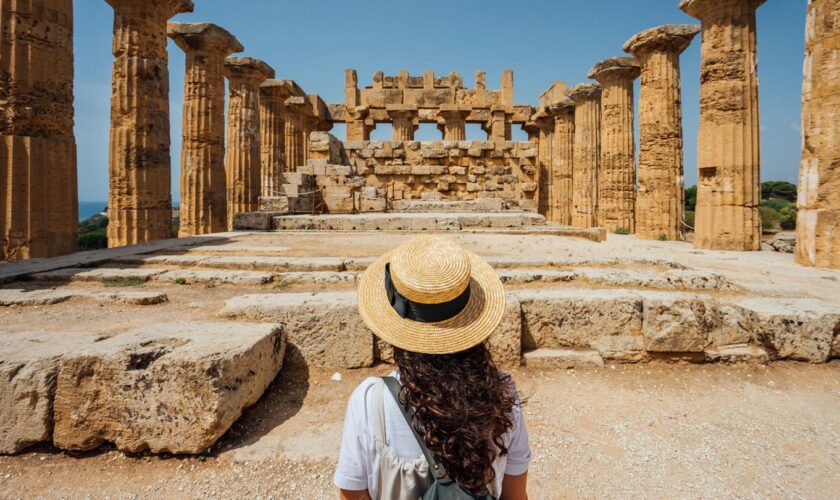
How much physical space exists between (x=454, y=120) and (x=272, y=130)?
8.80 m

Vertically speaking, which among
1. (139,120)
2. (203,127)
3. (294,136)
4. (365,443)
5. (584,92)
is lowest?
(365,443)

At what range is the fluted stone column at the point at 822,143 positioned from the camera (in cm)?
675

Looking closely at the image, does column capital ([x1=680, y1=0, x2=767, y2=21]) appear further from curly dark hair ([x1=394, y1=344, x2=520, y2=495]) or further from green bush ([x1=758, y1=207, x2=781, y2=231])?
green bush ([x1=758, y1=207, x2=781, y2=231])

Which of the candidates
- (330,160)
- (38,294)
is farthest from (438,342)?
(330,160)

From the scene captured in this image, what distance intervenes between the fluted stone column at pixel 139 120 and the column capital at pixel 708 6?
1172 cm

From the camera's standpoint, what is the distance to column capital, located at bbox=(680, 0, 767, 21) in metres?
9.45

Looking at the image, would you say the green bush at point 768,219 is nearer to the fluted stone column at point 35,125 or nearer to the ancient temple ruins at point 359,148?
the ancient temple ruins at point 359,148

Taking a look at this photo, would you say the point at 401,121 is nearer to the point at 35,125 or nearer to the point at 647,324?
the point at 35,125

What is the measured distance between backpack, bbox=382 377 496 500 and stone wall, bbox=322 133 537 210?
1457 centimetres

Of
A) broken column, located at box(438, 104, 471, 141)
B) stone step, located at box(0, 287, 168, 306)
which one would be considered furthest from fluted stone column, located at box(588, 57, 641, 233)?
stone step, located at box(0, 287, 168, 306)

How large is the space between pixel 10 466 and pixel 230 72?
49.2 feet

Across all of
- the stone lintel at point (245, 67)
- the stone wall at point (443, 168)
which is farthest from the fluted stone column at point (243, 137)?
the stone wall at point (443, 168)

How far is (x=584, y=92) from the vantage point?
1708 centimetres

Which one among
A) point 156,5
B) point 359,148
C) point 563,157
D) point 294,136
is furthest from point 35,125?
point 563,157
